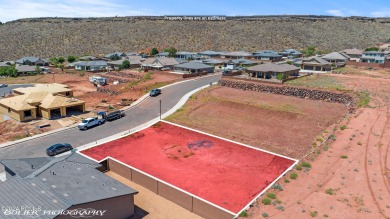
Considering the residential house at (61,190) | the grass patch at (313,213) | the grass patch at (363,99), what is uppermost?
the grass patch at (363,99)

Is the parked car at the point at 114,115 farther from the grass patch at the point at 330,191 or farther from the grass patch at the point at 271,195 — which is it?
the grass patch at the point at 330,191

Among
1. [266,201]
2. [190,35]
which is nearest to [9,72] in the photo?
[190,35]

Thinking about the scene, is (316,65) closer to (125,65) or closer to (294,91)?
(294,91)

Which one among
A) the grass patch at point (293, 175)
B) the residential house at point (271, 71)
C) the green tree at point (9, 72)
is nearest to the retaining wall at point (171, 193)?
the grass patch at point (293, 175)

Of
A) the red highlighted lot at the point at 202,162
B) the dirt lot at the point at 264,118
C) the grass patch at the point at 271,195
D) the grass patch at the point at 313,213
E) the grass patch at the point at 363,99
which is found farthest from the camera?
the grass patch at the point at 363,99

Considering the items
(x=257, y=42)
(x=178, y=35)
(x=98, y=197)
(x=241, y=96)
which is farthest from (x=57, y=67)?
(x=98, y=197)

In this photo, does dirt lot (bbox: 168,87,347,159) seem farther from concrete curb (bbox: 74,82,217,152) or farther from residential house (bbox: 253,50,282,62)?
residential house (bbox: 253,50,282,62)

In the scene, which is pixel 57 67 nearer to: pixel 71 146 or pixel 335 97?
pixel 71 146

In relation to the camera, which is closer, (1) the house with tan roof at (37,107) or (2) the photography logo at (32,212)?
(2) the photography logo at (32,212)
